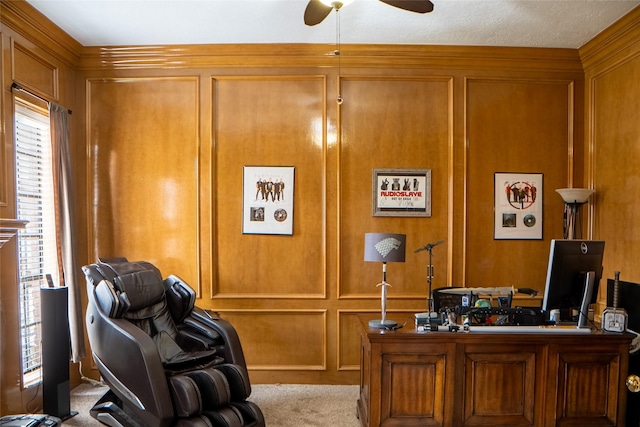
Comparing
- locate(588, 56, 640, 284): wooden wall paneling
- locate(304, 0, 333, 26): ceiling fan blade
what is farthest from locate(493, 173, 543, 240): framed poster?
locate(304, 0, 333, 26): ceiling fan blade

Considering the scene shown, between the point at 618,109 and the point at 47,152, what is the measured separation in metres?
4.63

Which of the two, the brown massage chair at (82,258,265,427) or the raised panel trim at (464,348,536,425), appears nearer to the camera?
the brown massage chair at (82,258,265,427)

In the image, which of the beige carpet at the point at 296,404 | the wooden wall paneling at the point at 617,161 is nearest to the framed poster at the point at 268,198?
the beige carpet at the point at 296,404

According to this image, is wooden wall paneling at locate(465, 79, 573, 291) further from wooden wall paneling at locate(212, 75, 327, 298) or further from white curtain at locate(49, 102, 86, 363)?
white curtain at locate(49, 102, 86, 363)

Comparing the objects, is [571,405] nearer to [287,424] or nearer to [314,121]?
[287,424]

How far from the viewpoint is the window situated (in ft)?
10.0

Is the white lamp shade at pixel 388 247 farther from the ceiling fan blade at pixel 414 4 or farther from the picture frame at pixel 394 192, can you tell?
the ceiling fan blade at pixel 414 4

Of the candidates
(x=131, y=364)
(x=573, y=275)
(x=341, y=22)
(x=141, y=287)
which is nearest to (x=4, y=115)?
(x=141, y=287)

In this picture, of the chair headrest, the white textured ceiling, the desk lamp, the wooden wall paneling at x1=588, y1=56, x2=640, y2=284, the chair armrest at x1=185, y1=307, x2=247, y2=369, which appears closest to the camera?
the desk lamp

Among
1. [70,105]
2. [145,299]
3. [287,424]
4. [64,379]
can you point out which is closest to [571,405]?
[287,424]

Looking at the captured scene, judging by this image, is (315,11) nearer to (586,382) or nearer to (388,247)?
A: (388,247)

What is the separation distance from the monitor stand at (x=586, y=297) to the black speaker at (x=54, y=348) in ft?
11.2

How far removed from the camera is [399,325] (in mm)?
2676

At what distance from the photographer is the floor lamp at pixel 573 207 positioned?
136 inches
